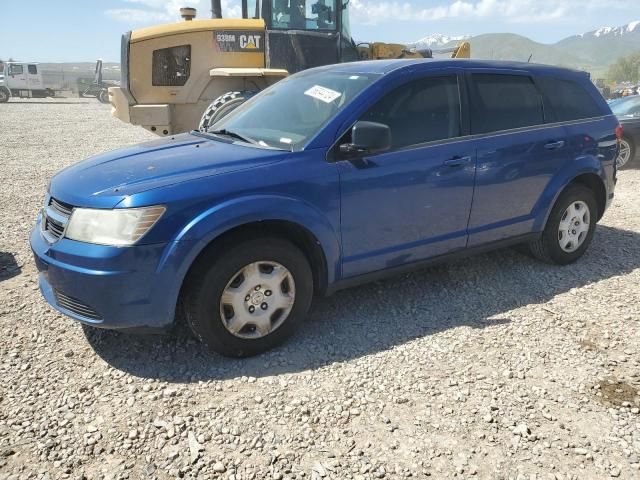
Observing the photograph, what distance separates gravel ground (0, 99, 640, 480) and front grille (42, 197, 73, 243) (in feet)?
2.50

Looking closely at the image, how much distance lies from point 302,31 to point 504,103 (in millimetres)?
4644

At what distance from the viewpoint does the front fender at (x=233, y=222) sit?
2.73 meters

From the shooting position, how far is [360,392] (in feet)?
9.30

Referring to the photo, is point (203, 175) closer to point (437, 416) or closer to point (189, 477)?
point (189, 477)

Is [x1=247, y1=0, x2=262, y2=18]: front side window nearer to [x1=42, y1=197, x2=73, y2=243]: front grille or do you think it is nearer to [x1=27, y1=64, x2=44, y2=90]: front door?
[x1=42, y1=197, x2=73, y2=243]: front grille

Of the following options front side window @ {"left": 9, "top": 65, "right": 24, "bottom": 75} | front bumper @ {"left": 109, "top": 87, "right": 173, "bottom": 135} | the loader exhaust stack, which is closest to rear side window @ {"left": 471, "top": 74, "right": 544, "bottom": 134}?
front bumper @ {"left": 109, "top": 87, "right": 173, "bottom": 135}

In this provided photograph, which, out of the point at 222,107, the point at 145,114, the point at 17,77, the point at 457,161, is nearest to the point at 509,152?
the point at 457,161

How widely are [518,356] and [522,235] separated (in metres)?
1.44

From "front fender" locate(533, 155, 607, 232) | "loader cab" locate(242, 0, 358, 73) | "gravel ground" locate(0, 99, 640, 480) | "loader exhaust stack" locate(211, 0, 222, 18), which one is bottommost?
"gravel ground" locate(0, 99, 640, 480)

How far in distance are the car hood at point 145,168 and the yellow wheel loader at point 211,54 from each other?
4.64 meters

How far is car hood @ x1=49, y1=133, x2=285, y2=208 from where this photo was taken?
2.79 m

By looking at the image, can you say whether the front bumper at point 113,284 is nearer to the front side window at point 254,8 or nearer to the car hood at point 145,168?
the car hood at point 145,168

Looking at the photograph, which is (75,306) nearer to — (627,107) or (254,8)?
(254,8)

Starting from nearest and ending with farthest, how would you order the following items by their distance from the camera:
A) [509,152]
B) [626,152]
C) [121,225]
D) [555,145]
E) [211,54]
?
[121,225]
[509,152]
[555,145]
[211,54]
[626,152]
